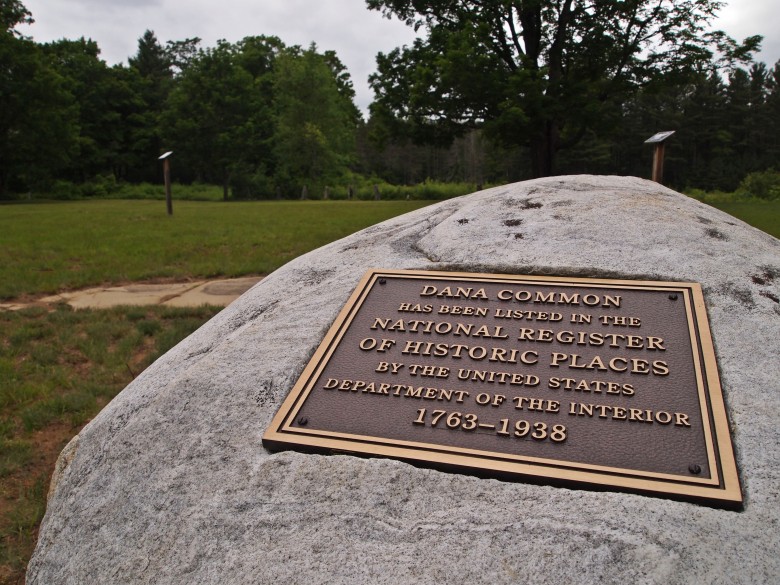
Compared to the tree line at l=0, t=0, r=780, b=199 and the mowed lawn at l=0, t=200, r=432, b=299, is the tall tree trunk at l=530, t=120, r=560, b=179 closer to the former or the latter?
the tree line at l=0, t=0, r=780, b=199

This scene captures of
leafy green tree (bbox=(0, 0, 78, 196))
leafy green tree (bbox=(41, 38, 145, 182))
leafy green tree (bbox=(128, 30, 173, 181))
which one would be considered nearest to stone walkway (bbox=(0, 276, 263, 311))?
leafy green tree (bbox=(0, 0, 78, 196))

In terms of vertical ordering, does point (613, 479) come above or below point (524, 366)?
below

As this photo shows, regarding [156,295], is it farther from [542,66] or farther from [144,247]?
[542,66]

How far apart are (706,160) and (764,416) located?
4973 cm

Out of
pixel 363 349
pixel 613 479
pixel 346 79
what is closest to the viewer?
pixel 613 479

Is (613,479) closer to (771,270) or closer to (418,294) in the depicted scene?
(418,294)

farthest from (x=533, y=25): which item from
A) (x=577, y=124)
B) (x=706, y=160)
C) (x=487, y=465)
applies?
(x=706, y=160)

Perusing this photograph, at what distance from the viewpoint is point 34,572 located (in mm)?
2125

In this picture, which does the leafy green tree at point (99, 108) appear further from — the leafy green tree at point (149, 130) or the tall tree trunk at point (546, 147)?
the tall tree trunk at point (546, 147)

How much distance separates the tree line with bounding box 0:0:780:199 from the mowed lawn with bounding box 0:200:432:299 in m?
6.31

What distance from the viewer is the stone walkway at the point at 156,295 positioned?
6000mm

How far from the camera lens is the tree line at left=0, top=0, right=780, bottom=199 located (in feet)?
55.3

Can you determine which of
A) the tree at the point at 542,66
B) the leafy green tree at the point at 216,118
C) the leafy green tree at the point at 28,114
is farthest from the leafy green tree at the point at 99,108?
the tree at the point at 542,66

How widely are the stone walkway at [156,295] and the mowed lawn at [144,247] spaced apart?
34 cm
